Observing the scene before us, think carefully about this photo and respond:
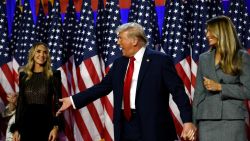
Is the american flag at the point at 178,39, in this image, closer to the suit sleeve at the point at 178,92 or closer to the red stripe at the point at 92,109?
the red stripe at the point at 92,109

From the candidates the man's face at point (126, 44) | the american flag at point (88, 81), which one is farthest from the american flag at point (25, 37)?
the man's face at point (126, 44)

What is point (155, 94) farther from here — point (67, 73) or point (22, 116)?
point (67, 73)

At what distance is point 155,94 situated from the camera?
4227 mm

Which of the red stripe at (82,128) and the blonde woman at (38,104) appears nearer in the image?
the blonde woman at (38,104)

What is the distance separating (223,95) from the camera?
4016 millimetres

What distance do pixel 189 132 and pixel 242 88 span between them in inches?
23.1

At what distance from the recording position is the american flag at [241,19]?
21.2 ft

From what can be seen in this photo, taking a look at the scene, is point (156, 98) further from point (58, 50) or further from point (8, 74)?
point (8, 74)

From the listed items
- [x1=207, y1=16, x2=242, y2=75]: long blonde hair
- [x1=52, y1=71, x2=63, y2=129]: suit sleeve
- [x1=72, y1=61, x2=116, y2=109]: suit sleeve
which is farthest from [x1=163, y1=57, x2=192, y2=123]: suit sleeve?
[x1=52, y1=71, x2=63, y2=129]: suit sleeve

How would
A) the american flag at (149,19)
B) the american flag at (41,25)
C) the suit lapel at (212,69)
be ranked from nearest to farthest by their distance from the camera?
the suit lapel at (212,69)
the american flag at (149,19)
the american flag at (41,25)

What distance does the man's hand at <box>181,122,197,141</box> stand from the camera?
4.01 metres

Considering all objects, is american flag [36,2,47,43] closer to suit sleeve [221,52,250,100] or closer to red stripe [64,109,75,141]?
red stripe [64,109,75,141]

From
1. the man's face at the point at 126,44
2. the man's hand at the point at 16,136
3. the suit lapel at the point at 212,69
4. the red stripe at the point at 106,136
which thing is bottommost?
the red stripe at the point at 106,136

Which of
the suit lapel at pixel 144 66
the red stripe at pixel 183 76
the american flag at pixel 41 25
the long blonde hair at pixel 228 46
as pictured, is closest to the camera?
the long blonde hair at pixel 228 46
